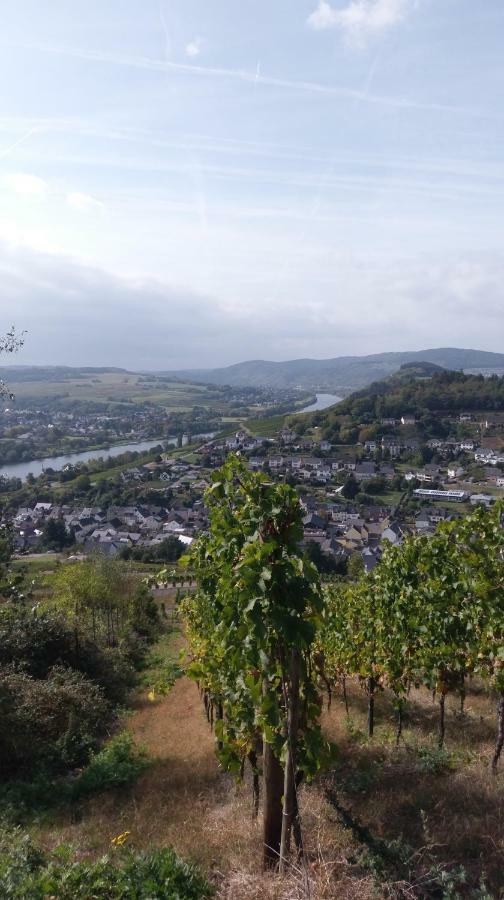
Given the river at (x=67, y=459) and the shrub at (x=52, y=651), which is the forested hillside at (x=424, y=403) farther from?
the shrub at (x=52, y=651)

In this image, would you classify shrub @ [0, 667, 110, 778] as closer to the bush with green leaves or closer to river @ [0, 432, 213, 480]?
the bush with green leaves

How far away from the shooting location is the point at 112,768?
30.1ft

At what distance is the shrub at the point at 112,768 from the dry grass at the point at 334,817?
0.27 m

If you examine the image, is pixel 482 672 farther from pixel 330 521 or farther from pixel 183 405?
pixel 183 405

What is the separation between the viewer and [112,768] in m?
9.16

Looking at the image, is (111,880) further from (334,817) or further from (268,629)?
(334,817)

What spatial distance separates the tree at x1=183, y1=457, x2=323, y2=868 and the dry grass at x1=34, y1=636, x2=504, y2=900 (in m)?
0.47

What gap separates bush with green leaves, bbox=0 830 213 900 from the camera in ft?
14.3

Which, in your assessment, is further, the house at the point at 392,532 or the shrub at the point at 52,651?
the house at the point at 392,532

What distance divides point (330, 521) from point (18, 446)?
65.2 metres

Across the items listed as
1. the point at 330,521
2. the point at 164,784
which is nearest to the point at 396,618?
the point at 164,784

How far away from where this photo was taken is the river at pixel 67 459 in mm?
89438

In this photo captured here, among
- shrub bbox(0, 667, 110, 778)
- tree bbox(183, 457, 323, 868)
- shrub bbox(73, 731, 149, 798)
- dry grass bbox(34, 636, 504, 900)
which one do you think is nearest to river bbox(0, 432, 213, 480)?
shrub bbox(0, 667, 110, 778)

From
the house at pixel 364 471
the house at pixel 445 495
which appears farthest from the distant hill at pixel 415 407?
the house at pixel 445 495
